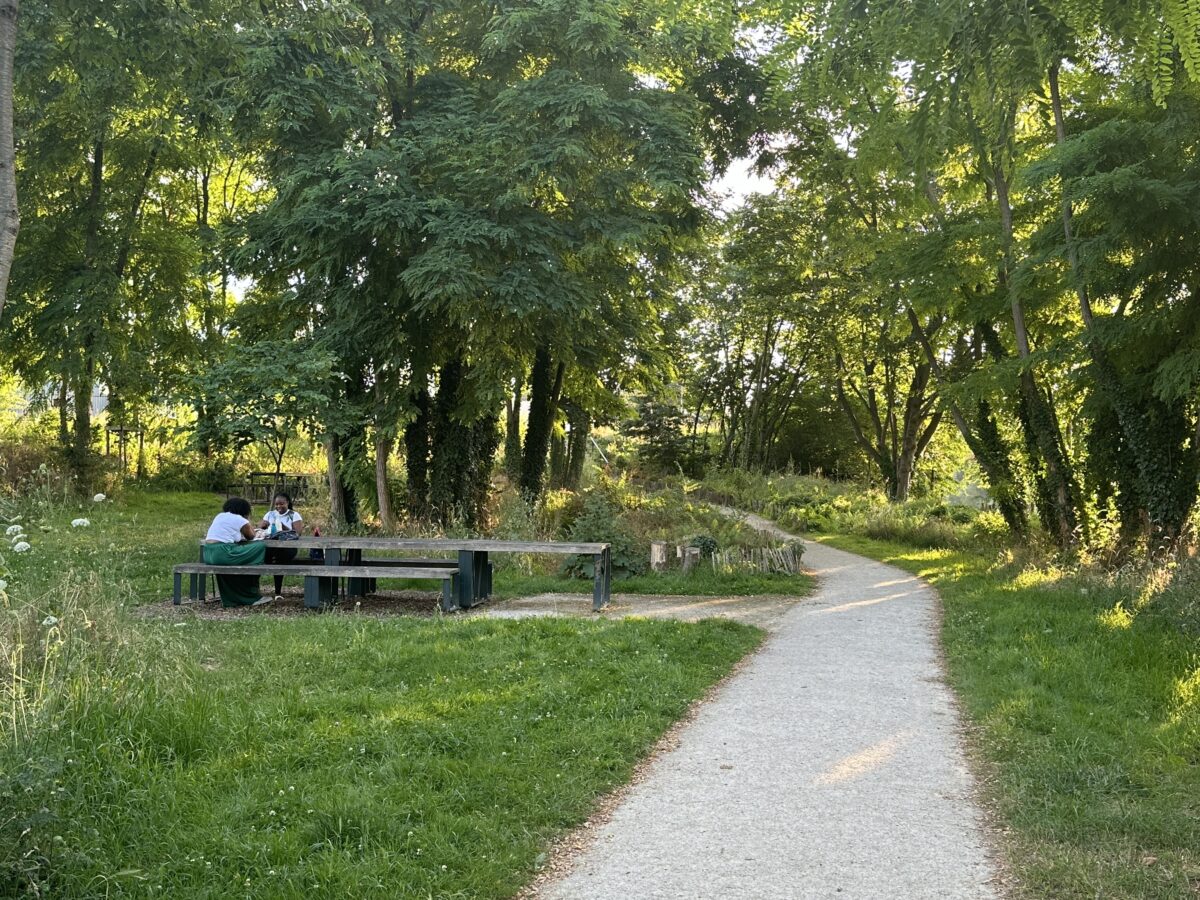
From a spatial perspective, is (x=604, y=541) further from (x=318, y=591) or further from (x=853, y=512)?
(x=853, y=512)

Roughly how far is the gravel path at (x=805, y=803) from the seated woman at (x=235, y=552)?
607cm

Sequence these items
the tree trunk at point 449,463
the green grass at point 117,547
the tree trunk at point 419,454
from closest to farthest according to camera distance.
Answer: the green grass at point 117,547
the tree trunk at point 449,463
the tree trunk at point 419,454

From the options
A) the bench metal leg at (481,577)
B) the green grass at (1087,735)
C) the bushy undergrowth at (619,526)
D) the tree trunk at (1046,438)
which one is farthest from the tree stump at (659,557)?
the tree trunk at (1046,438)

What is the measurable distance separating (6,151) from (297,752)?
3.40 m

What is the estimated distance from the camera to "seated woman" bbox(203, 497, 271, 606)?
10219 mm

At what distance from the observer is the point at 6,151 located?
14.2 ft

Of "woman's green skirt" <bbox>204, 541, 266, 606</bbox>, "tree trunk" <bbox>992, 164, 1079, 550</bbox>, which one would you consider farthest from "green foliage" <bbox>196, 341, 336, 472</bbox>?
"tree trunk" <bbox>992, 164, 1079, 550</bbox>

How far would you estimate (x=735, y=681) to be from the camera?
24.1 feet

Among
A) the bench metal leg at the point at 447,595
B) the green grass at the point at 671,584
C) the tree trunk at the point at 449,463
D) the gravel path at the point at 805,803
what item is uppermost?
the tree trunk at the point at 449,463

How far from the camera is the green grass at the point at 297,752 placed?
3.46 m

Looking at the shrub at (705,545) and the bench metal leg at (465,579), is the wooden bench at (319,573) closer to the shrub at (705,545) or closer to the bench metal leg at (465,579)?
the bench metal leg at (465,579)

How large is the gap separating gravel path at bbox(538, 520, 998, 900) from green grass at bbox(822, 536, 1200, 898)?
26 centimetres

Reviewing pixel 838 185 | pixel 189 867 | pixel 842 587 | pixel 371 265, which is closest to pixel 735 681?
pixel 189 867

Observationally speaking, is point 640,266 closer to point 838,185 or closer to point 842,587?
point 838,185
